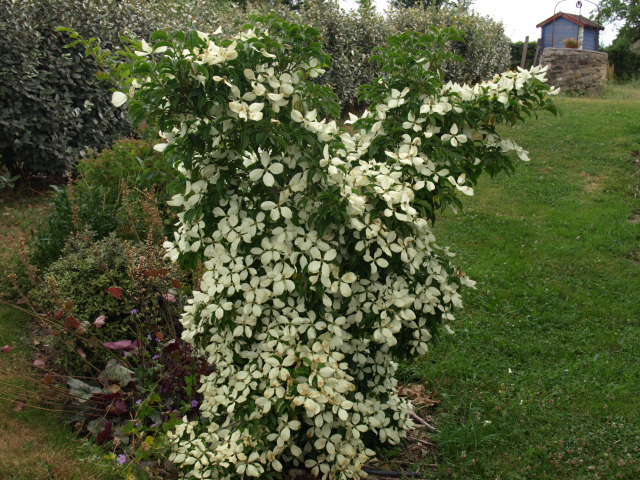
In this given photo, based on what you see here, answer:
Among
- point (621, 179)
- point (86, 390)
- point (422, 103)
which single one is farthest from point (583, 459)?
point (621, 179)

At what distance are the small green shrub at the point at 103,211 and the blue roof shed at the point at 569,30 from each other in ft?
62.4

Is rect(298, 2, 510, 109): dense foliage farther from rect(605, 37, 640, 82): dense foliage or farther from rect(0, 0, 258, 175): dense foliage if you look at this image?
rect(605, 37, 640, 82): dense foliage

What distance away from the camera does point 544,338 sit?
4.20 meters

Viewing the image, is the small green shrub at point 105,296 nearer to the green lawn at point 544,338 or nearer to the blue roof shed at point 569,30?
the green lawn at point 544,338

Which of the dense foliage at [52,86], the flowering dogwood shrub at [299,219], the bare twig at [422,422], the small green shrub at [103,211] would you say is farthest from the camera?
the dense foliage at [52,86]

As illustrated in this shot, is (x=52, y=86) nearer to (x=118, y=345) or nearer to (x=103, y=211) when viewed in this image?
(x=103, y=211)

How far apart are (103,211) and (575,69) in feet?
41.9

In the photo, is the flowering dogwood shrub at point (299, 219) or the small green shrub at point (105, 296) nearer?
the flowering dogwood shrub at point (299, 219)

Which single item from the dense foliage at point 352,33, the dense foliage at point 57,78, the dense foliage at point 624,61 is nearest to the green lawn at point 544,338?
the dense foliage at point 57,78

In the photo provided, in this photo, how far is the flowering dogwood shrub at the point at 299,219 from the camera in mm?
2219

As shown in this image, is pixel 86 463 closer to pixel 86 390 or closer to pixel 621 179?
pixel 86 390

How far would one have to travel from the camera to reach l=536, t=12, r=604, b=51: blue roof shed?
Result: 20375mm

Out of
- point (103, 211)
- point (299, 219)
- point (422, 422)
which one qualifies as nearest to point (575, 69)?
point (103, 211)

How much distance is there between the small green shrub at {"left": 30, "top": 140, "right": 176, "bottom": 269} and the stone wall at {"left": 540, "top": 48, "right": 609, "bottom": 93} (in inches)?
451
